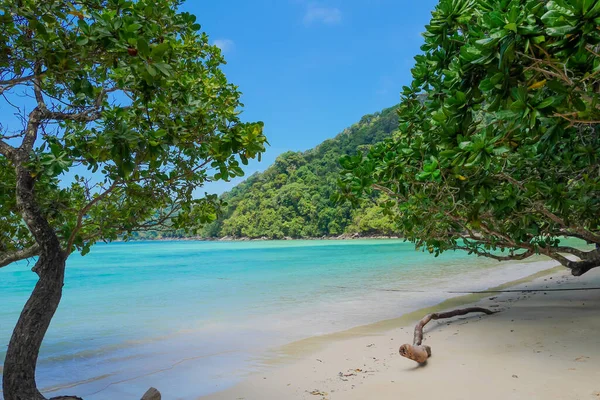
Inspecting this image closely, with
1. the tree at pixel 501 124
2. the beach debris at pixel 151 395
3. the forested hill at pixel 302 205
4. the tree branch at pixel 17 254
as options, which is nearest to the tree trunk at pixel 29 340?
the tree branch at pixel 17 254

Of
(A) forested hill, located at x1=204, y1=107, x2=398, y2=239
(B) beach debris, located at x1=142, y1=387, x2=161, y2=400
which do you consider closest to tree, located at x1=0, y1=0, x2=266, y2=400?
(B) beach debris, located at x1=142, y1=387, x2=161, y2=400

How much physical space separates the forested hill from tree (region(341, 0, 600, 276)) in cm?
5641

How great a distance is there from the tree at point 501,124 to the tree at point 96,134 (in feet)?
4.49

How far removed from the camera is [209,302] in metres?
12.9

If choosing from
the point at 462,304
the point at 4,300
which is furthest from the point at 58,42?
the point at 4,300

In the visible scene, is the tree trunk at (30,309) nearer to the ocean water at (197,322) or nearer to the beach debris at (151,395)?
the beach debris at (151,395)

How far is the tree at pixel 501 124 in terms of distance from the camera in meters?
2.12

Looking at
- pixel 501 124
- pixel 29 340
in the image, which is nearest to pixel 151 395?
pixel 29 340

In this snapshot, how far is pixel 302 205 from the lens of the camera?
238 ft

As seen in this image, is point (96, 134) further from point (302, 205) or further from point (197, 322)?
point (302, 205)

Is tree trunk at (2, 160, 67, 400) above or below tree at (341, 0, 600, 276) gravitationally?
below

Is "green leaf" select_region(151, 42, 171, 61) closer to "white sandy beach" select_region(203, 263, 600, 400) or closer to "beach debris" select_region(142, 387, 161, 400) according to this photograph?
"beach debris" select_region(142, 387, 161, 400)

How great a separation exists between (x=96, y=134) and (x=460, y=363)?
3.92 m

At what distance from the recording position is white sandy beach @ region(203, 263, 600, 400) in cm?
357
